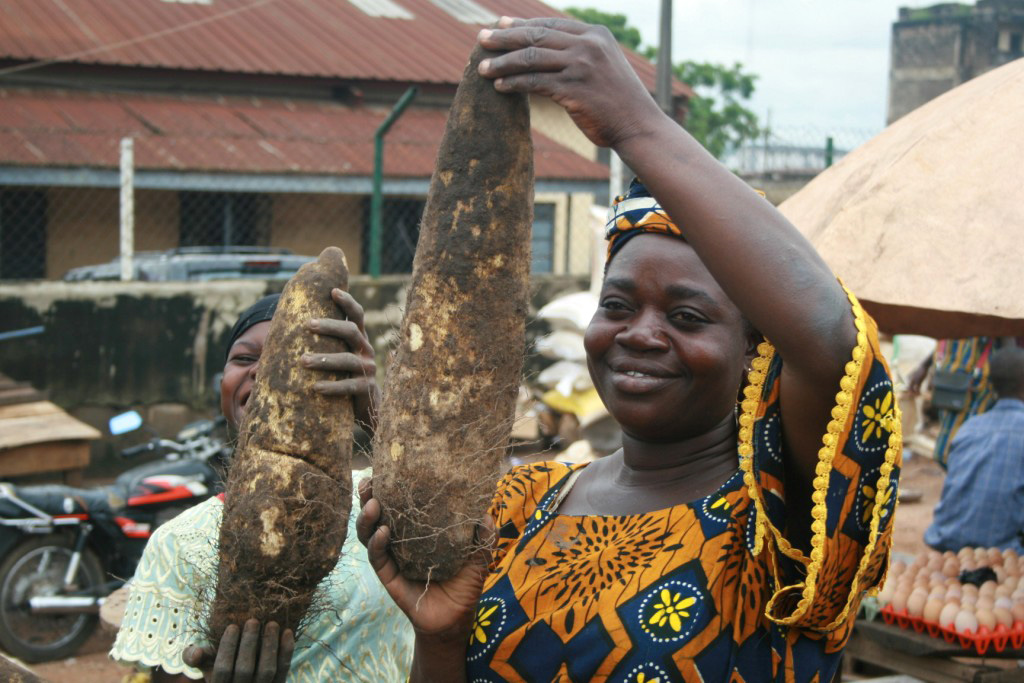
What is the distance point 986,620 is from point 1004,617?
0.07 meters

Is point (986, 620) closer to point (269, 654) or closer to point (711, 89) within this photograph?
point (269, 654)

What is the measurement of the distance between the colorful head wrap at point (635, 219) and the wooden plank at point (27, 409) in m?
6.00

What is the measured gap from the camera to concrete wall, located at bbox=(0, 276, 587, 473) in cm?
765

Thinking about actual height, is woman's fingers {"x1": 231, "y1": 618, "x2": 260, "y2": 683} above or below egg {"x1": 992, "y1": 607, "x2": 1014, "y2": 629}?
Result: above

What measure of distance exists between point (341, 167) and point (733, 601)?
1043 centimetres

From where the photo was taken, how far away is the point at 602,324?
6.21 feet

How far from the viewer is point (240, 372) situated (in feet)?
8.32

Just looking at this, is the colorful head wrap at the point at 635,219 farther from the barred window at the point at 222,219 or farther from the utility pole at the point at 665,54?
the barred window at the point at 222,219

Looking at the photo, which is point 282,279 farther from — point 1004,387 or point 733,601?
point 733,601

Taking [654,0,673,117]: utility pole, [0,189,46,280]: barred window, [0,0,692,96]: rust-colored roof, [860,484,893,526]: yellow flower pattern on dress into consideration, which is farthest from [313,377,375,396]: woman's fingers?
[0,0,692,96]: rust-colored roof

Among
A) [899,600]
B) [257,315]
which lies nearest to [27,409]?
[257,315]

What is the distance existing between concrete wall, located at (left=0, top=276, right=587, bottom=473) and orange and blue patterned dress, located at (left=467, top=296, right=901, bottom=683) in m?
5.57

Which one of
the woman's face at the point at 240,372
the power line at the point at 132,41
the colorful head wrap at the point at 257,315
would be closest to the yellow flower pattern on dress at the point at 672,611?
the woman's face at the point at 240,372

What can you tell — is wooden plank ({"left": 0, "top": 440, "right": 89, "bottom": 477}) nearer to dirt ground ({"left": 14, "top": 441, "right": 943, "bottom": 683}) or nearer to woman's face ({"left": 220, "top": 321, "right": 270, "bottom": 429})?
dirt ground ({"left": 14, "top": 441, "right": 943, "bottom": 683})
